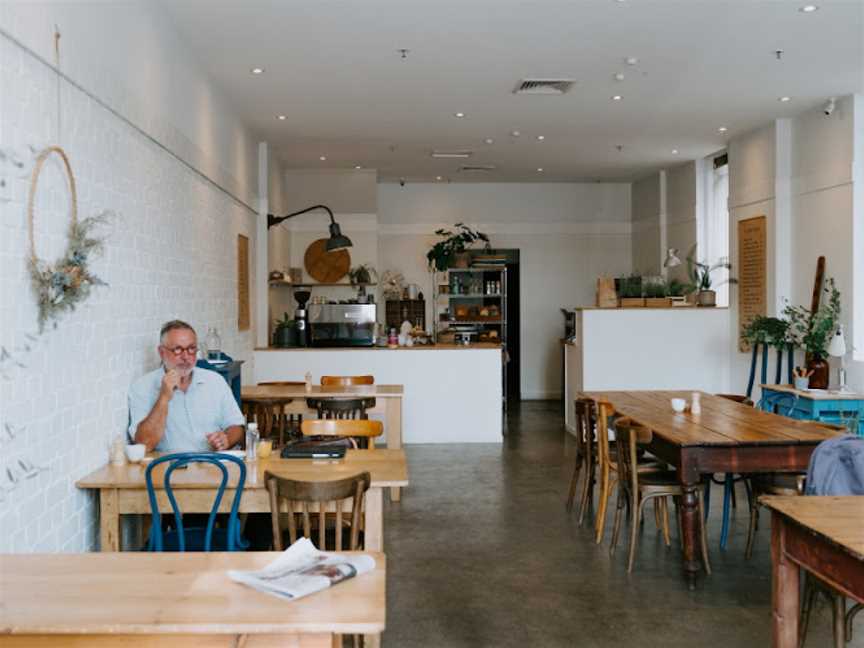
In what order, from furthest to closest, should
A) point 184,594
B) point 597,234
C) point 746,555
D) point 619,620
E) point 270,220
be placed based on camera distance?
point 597,234 → point 270,220 → point 746,555 → point 619,620 → point 184,594

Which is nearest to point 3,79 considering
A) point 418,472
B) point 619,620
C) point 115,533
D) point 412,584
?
point 115,533

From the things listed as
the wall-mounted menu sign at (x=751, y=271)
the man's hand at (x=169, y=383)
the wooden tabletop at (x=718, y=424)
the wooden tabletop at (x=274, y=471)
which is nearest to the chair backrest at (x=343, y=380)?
the wooden tabletop at (x=718, y=424)

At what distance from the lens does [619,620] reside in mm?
4137

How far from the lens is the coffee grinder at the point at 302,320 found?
9836 millimetres

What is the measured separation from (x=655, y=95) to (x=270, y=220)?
438 centimetres

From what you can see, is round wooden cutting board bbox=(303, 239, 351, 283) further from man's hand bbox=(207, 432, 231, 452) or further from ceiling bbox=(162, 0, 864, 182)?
man's hand bbox=(207, 432, 231, 452)

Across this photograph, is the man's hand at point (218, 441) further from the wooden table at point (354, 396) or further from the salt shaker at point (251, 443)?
the wooden table at point (354, 396)

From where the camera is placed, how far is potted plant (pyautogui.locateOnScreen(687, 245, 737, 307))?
1009cm

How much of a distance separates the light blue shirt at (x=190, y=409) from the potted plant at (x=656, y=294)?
264 inches

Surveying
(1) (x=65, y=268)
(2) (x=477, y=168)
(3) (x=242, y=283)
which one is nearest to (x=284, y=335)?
(3) (x=242, y=283)

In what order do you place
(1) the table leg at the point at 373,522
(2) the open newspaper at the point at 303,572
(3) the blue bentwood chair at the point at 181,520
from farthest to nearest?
(1) the table leg at the point at 373,522 < (3) the blue bentwood chair at the point at 181,520 < (2) the open newspaper at the point at 303,572

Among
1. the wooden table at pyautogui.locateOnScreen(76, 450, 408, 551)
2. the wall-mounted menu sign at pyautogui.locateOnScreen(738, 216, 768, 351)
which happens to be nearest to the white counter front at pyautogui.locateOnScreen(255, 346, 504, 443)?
the wall-mounted menu sign at pyautogui.locateOnScreen(738, 216, 768, 351)

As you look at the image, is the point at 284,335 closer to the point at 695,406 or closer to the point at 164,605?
the point at 695,406

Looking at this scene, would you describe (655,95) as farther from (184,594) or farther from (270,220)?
(184,594)
